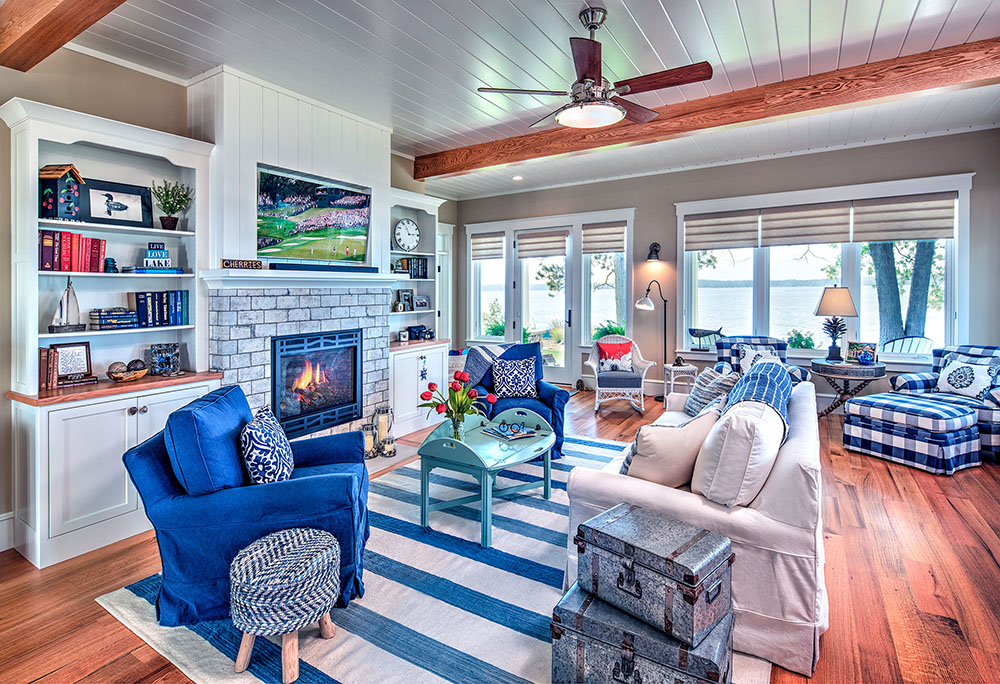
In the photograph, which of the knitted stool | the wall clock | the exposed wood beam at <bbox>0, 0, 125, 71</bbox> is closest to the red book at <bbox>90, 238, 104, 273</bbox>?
the exposed wood beam at <bbox>0, 0, 125, 71</bbox>

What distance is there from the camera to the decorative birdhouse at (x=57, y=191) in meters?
2.81

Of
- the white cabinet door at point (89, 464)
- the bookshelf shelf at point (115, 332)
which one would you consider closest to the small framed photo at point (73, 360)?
the bookshelf shelf at point (115, 332)

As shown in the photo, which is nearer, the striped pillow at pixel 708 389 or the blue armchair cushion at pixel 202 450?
the blue armchair cushion at pixel 202 450

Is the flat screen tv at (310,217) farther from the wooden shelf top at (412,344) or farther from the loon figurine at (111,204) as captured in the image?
the wooden shelf top at (412,344)

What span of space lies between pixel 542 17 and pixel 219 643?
331cm

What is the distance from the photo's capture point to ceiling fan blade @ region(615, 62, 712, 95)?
8.73 ft

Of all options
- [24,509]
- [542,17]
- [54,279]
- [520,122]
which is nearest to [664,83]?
[542,17]

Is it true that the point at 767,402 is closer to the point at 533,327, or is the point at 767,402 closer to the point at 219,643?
the point at 219,643

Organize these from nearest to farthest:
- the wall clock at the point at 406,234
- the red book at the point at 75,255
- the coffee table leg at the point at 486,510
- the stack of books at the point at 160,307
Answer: the coffee table leg at the point at 486,510, the red book at the point at 75,255, the stack of books at the point at 160,307, the wall clock at the point at 406,234

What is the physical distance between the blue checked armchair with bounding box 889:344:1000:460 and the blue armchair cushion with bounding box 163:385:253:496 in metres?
5.24

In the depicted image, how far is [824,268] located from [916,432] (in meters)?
2.26

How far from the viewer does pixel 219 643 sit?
204 centimetres

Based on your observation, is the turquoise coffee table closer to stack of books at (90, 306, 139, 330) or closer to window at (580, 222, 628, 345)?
stack of books at (90, 306, 139, 330)

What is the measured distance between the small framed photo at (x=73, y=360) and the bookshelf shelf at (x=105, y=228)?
662 millimetres
